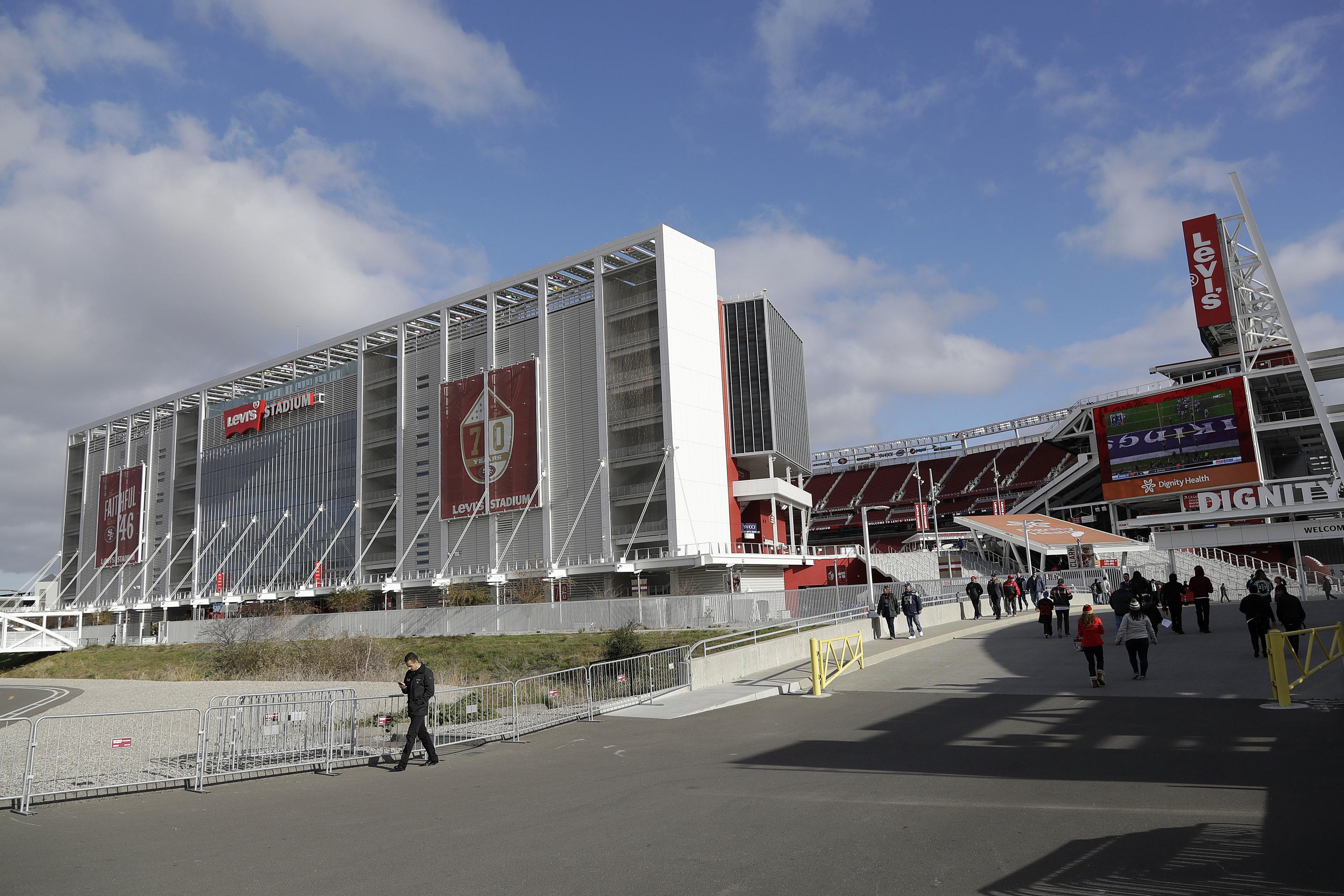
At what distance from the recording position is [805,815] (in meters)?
8.38

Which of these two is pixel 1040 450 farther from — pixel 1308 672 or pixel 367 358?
pixel 1308 672

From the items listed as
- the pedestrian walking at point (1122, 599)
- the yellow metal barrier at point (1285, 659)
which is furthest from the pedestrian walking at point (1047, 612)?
the yellow metal barrier at point (1285, 659)

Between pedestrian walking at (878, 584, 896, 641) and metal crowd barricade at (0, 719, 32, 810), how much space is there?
63.8ft

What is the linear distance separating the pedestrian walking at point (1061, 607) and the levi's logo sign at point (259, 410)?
63.7m

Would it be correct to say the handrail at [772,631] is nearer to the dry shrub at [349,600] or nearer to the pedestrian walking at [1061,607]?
the pedestrian walking at [1061,607]

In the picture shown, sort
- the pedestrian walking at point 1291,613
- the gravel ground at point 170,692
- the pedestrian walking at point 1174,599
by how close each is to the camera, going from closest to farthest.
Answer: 1. the pedestrian walking at point 1291,613
2. the pedestrian walking at point 1174,599
3. the gravel ground at point 170,692

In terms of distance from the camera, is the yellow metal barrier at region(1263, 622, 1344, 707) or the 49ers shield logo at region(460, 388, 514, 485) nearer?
the yellow metal barrier at region(1263, 622, 1344, 707)

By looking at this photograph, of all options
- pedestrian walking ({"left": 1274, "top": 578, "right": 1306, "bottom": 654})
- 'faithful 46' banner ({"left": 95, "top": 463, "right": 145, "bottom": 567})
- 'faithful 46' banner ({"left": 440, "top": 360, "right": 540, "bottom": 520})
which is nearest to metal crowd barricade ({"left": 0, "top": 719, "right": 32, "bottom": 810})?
pedestrian walking ({"left": 1274, "top": 578, "right": 1306, "bottom": 654})

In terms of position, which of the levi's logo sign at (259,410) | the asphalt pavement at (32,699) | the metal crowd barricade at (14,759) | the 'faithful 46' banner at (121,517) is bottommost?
the asphalt pavement at (32,699)

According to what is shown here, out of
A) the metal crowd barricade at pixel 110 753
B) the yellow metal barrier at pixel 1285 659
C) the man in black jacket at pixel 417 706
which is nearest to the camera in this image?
the metal crowd barricade at pixel 110 753

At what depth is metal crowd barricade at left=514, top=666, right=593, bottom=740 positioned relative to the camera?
1560 cm

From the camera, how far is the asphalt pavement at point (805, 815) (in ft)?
21.5

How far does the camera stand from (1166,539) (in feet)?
229

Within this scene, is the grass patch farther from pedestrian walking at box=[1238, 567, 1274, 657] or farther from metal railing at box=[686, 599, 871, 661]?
pedestrian walking at box=[1238, 567, 1274, 657]
